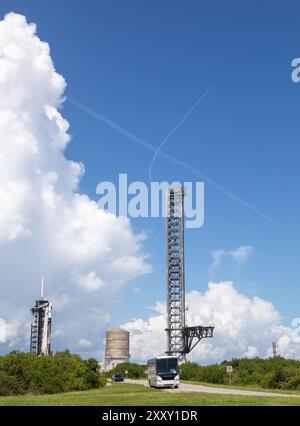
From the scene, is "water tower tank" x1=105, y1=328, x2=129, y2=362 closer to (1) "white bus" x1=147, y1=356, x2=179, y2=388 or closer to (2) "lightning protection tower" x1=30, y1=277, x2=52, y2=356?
(2) "lightning protection tower" x1=30, y1=277, x2=52, y2=356

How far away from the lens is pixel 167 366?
187ft

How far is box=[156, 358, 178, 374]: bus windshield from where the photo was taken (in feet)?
186

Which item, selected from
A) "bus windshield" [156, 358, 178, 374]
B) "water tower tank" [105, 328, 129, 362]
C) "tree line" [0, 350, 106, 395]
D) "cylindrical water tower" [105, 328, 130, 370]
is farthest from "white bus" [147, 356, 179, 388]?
"water tower tank" [105, 328, 129, 362]

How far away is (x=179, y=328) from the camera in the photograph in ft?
400

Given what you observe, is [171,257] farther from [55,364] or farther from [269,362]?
[55,364]

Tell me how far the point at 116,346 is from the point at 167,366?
305 ft

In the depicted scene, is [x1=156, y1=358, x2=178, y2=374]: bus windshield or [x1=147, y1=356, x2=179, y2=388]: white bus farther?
[x1=156, y1=358, x2=178, y2=374]: bus windshield

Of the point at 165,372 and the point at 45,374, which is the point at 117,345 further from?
the point at 165,372

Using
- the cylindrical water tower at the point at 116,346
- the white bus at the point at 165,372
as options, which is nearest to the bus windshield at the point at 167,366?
the white bus at the point at 165,372

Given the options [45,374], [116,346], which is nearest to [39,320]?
[116,346]

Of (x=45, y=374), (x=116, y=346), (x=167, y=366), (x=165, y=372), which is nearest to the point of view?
(x=165, y=372)

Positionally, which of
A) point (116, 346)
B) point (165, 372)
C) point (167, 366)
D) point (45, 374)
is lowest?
point (45, 374)

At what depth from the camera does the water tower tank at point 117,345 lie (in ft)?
481

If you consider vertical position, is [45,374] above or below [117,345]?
below
